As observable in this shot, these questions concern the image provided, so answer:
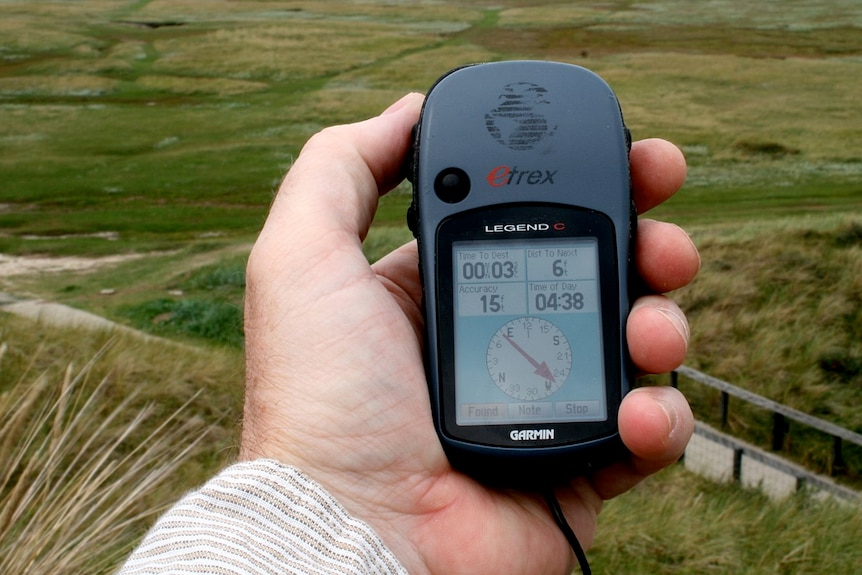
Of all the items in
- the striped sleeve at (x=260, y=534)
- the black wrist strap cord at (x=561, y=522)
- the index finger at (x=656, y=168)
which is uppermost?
the index finger at (x=656, y=168)

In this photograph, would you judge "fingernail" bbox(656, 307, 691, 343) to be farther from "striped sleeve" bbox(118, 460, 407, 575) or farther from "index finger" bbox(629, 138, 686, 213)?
"striped sleeve" bbox(118, 460, 407, 575)

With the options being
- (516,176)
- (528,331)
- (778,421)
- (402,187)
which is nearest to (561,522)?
(528,331)

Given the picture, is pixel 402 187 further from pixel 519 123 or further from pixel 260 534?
pixel 260 534

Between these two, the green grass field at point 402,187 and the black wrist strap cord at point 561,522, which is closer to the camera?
the black wrist strap cord at point 561,522

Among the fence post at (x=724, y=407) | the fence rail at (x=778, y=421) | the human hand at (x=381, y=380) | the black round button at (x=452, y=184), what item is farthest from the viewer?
the fence post at (x=724, y=407)

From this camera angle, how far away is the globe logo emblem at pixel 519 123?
5.39 ft

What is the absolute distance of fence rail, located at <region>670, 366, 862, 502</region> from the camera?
4.63m

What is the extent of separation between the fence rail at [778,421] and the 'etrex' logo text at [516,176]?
3477mm

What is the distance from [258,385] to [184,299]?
732cm

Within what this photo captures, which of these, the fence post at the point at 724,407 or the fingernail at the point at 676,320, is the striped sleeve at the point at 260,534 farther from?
the fence post at the point at 724,407

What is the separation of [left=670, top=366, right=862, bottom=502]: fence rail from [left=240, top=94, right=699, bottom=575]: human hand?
3.34 meters

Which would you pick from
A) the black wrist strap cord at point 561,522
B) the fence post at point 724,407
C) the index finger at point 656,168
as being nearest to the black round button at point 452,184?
the index finger at point 656,168

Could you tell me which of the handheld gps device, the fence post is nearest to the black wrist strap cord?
the handheld gps device

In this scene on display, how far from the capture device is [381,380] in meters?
1.55
